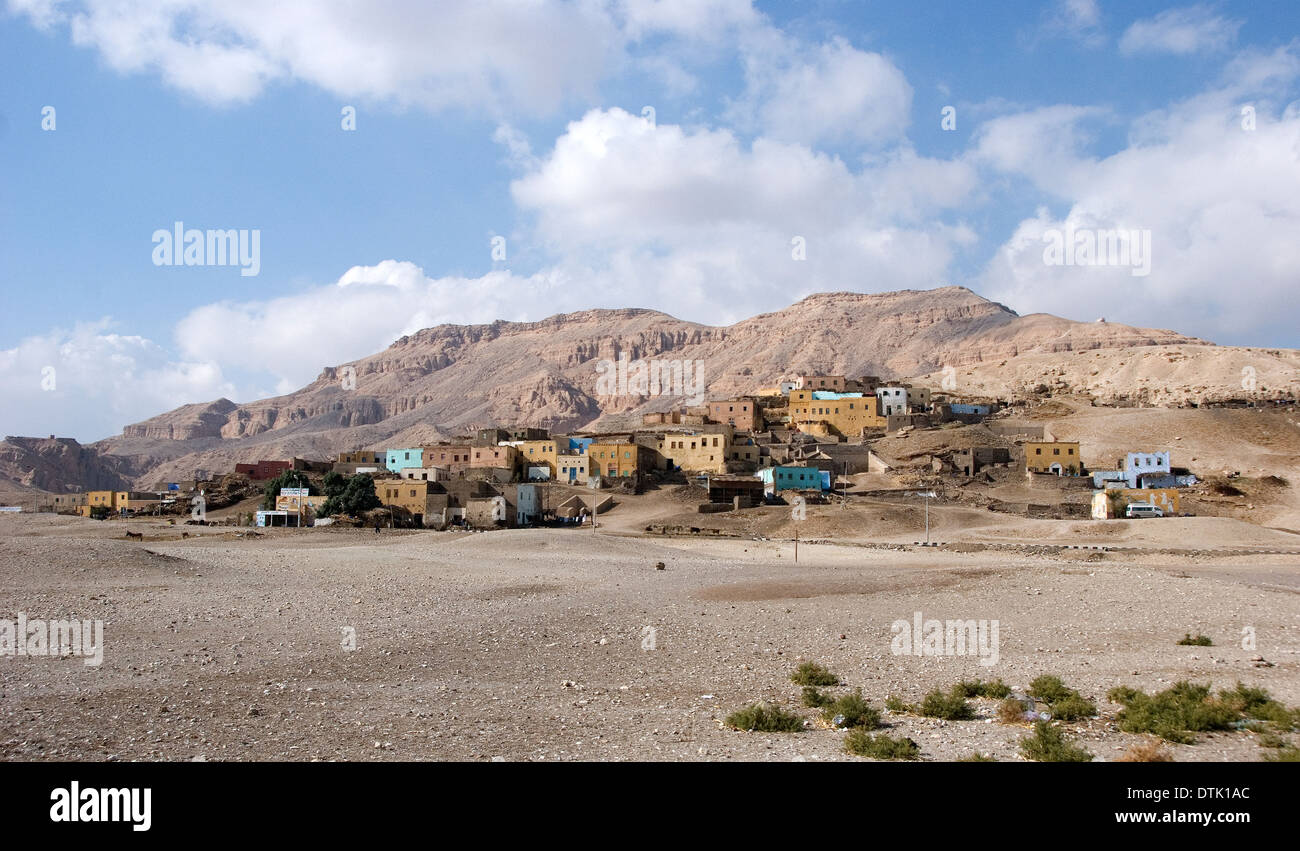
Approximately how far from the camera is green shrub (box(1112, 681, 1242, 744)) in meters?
10.4

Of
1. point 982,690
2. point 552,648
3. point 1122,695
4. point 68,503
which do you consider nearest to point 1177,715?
point 1122,695

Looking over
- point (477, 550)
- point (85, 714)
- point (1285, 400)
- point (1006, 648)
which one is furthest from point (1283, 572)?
point (1285, 400)

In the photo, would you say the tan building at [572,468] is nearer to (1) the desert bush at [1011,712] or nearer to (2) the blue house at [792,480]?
(2) the blue house at [792,480]

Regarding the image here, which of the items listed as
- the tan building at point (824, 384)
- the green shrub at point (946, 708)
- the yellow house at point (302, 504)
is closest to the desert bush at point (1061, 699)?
the green shrub at point (946, 708)

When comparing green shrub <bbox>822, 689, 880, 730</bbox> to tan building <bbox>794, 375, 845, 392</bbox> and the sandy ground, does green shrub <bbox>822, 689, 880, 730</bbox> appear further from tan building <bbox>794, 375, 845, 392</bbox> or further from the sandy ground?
tan building <bbox>794, 375, 845, 392</bbox>

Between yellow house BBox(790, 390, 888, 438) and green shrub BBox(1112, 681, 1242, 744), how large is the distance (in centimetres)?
7184

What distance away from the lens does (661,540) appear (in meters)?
51.1

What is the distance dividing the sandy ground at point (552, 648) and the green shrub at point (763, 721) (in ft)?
0.72

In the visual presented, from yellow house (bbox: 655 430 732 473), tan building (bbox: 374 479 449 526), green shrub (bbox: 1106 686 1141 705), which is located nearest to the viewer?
green shrub (bbox: 1106 686 1141 705)

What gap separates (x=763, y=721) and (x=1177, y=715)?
497 cm

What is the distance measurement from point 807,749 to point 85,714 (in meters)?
8.93

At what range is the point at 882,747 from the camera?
9.71m

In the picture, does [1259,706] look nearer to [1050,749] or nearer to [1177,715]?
[1177,715]

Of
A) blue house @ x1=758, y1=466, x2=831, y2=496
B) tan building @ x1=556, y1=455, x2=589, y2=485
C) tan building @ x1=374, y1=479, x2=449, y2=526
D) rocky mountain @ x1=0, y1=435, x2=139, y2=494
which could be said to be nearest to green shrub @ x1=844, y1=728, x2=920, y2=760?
tan building @ x1=374, y1=479, x2=449, y2=526
